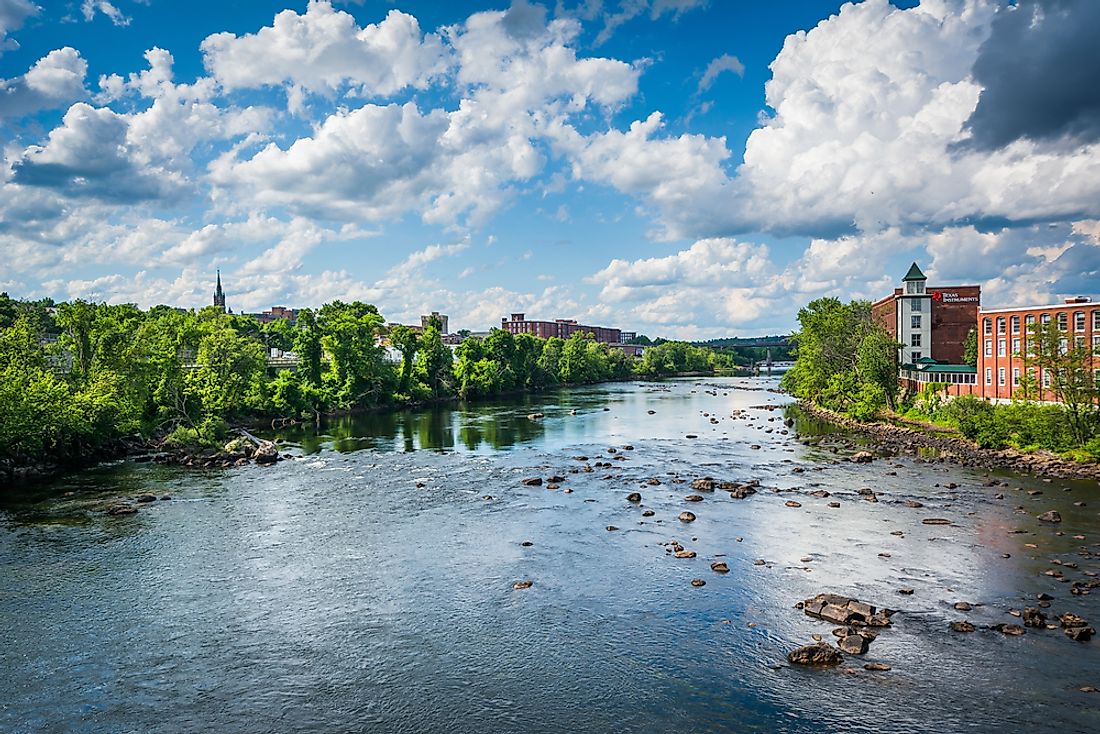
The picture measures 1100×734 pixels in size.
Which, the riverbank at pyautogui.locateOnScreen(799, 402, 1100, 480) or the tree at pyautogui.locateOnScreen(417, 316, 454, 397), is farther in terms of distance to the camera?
the tree at pyautogui.locateOnScreen(417, 316, 454, 397)

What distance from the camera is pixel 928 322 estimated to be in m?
91.9

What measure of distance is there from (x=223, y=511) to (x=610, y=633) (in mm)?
24382

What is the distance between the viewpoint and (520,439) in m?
67.8

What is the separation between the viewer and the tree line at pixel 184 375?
47656 millimetres

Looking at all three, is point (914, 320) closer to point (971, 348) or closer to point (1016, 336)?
point (971, 348)

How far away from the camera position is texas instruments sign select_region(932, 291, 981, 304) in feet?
307

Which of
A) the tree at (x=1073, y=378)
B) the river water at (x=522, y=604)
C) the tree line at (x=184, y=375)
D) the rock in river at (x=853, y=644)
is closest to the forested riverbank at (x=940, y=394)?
the tree at (x=1073, y=378)

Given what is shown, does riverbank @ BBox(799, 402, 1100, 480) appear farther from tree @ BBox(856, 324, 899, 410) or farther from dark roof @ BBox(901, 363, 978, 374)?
dark roof @ BBox(901, 363, 978, 374)

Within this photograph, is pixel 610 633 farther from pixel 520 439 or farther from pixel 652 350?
pixel 652 350

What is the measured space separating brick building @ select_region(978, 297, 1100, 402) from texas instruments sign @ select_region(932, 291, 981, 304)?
2641cm

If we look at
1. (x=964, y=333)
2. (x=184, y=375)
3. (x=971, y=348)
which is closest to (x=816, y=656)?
(x=184, y=375)

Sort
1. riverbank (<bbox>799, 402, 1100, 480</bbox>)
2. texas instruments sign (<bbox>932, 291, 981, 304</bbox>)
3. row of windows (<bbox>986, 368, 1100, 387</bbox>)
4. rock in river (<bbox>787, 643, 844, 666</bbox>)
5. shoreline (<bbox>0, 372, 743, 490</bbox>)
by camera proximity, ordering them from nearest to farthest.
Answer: rock in river (<bbox>787, 643, 844, 666</bbox>) → riverbank (<bbox>799, 402, 1100, 480</bbox>) → shoreline (<bbox>0, 372, 743, 490</bbox>) → row of windows (<bbox>986, 368, 1100, 387</bbox>) → texas instruments sign (<bbox>932, 291, 981, 304</bbox>)

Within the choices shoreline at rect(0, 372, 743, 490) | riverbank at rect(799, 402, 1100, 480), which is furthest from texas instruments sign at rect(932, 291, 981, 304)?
shoreline at rect(0, 372, 743, 490)

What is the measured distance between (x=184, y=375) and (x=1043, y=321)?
74137 mm
